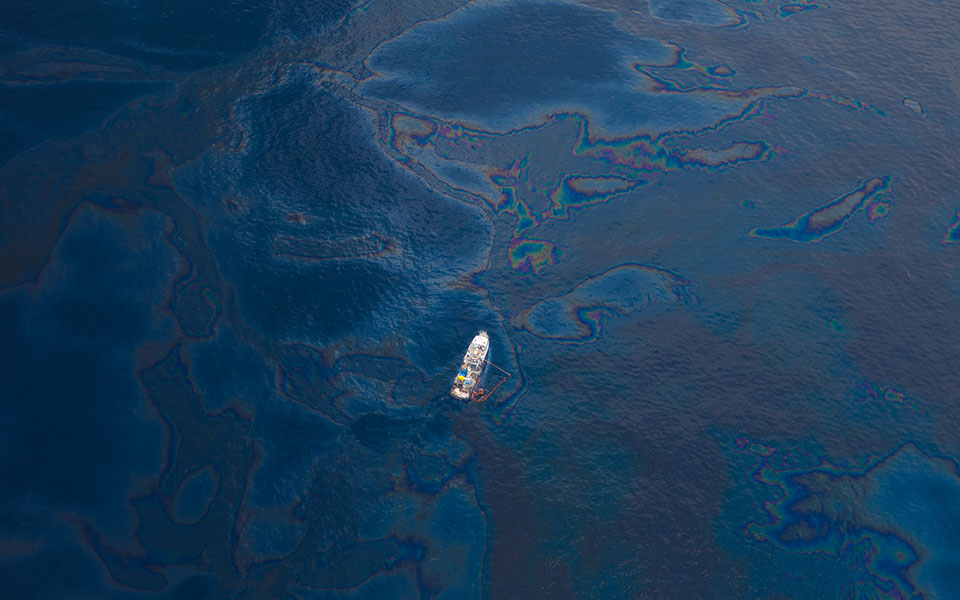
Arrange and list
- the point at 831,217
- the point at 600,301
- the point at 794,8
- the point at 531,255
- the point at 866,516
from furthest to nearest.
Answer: the point at 794,8, the point at 831,217, the point at 531,255, the point at 600,301, the point at 866,516

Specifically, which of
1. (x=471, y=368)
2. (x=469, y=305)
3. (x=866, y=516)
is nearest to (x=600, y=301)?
(x=469, y=305)

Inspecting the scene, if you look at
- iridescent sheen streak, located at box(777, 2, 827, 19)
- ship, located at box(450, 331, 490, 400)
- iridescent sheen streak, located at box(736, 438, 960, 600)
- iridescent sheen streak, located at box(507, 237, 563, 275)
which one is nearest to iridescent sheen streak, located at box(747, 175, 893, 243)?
iridescent sheen streak, located at box(507, 237, 563, 275)

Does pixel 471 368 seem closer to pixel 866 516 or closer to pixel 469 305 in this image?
pixel 469 305

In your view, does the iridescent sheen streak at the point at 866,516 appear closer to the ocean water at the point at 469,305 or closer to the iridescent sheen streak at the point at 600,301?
the ocean water at the point at 469,305

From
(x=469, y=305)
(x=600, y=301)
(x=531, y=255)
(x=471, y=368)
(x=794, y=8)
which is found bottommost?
(x=600, y=301)

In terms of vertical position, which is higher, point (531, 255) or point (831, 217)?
point (531, 255)

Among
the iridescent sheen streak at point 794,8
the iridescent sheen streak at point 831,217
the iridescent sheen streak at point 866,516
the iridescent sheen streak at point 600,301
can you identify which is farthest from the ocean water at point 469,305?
the iridescent sheen streak at point 794,8

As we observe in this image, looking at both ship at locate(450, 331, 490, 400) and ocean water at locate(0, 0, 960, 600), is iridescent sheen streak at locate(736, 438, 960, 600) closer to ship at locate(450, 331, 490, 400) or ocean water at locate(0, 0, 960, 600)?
ocean water at locate(0, 0, 960, 600)
